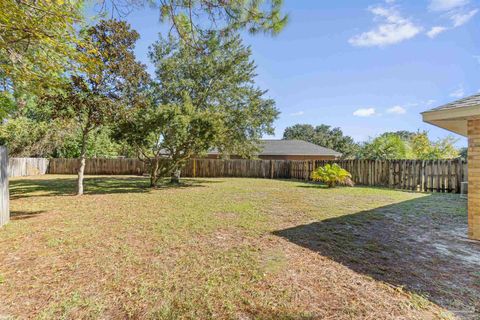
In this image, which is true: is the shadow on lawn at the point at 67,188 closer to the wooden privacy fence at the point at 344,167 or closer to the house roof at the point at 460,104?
the wooden privacy fence at the point at 344,167

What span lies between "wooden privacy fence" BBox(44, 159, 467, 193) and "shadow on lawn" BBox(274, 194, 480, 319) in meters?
5.12

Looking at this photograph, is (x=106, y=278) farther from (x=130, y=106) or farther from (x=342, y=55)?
(x=342, y=55)

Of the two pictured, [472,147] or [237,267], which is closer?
[237,267]

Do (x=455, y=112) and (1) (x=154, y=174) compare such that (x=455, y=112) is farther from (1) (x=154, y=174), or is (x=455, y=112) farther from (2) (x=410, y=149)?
(2) (x=410, y=149)

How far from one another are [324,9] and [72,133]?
22690 mm

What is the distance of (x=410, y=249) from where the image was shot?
394 cm

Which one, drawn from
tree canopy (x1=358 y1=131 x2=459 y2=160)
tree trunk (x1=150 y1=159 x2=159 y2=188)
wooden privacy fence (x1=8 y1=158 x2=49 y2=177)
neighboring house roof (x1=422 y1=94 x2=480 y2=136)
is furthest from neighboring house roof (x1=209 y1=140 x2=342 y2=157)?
neighboring house roof (x1=422 y1=94 x2=480 y2=136)

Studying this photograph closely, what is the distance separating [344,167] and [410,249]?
11.6 metres

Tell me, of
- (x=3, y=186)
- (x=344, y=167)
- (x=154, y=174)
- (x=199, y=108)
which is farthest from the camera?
(x=344, y=167)

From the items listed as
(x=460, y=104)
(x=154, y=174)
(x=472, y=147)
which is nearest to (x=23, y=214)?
(x=154, y=174)

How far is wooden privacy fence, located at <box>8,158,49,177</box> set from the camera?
17.9 meters

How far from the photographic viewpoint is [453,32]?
7.72 metres

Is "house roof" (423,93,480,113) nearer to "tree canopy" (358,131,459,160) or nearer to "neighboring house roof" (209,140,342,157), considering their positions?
"tree canopy" (358,131,459,160)

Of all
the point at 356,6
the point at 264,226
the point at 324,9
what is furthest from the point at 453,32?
the point at 264,226
